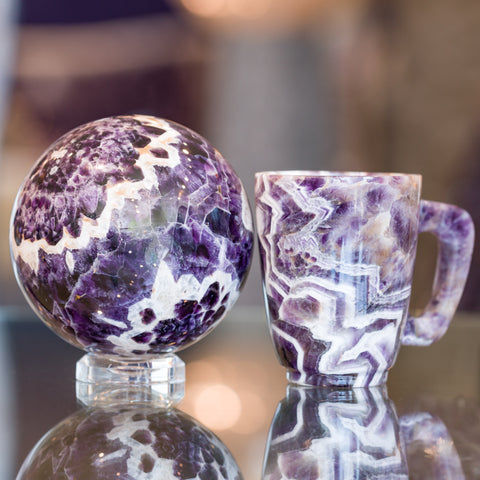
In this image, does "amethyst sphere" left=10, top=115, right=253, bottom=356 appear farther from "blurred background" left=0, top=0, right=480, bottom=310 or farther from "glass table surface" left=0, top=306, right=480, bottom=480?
"blurred background" left=0, top=0, right=480, bottom=310

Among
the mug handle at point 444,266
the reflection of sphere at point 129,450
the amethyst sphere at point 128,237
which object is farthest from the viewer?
the mug handle at point 444,266

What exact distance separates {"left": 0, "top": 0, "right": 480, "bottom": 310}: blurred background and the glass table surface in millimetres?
1172

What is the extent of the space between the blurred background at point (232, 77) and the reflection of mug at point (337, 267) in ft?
4.01

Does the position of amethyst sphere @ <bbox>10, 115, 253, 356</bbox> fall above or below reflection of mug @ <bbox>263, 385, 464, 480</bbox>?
above

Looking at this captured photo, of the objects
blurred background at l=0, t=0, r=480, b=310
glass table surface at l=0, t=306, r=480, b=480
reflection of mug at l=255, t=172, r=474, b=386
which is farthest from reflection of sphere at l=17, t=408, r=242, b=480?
blurred background at l=0, t=0, r=480, b=310

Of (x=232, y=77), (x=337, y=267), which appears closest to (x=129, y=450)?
(x=337, y=267)

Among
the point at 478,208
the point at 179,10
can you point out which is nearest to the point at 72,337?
the point at 478,208

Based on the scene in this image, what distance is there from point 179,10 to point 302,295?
1.55 meters

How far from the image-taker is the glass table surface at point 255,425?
1.33 feet

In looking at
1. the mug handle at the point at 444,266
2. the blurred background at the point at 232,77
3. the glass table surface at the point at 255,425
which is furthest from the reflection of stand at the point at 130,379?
the blurred background at the point at 232,77

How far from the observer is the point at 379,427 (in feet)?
1.59

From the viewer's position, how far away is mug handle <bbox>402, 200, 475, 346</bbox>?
2.00 feet

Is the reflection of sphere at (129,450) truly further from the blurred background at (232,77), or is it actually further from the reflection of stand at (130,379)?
the blurred background at (232,77)

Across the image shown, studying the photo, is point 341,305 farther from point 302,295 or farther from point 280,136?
point 280,136
